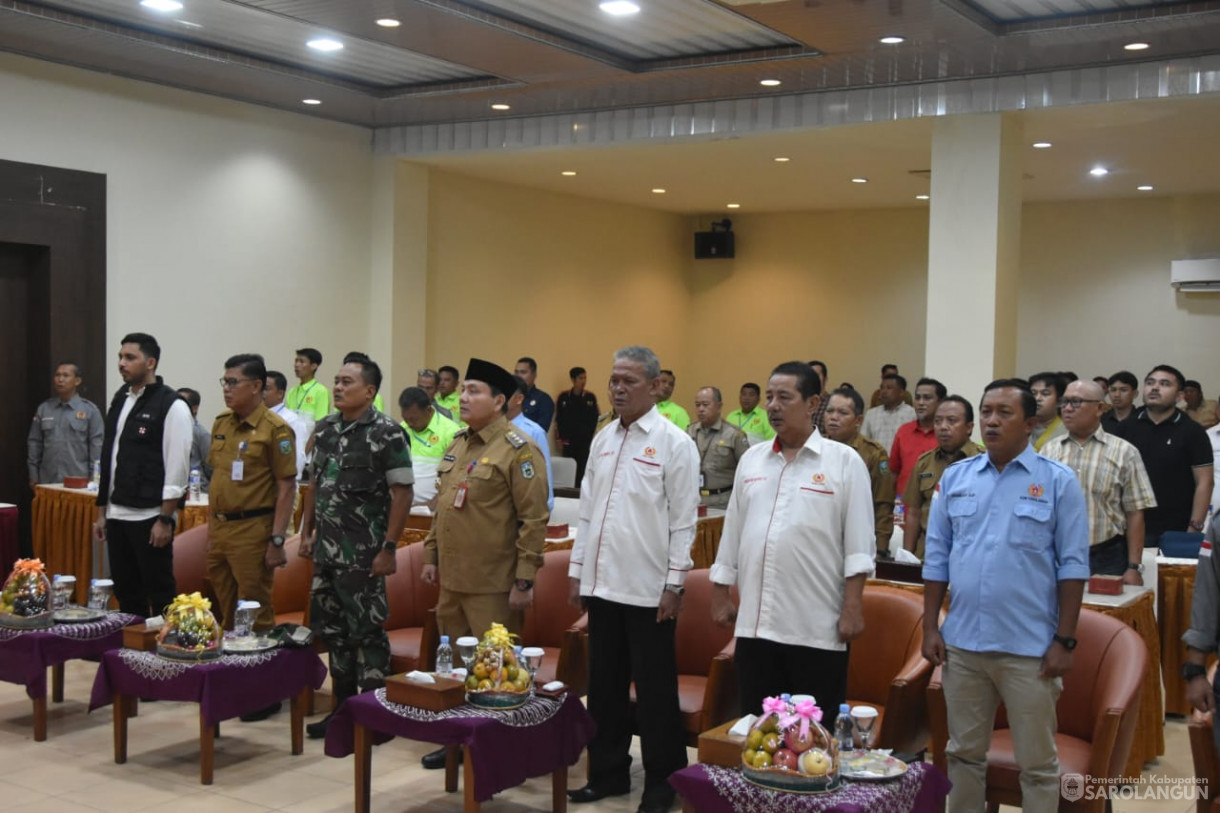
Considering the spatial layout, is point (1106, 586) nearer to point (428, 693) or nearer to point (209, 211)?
point (428, 693)

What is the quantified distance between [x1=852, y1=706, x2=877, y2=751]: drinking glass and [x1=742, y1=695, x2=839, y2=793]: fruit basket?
0.79 feet

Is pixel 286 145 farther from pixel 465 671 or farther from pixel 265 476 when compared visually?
pixel 465 671

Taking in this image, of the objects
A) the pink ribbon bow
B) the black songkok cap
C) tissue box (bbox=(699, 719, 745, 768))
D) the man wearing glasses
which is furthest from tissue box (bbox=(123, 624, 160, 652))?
the man wearing glasses

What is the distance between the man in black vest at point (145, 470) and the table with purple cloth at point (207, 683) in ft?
3.38

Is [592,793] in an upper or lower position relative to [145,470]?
lower

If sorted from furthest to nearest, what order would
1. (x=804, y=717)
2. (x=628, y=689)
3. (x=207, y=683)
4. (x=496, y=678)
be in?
1. (x=207, y=683)
2. (x=628, y=689)
3. (x=496, y=678)
4. (x=804, y=717)

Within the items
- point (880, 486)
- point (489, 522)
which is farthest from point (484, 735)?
point (880, 486)

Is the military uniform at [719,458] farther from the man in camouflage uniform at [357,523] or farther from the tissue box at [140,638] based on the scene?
the tissue box at [140,638]

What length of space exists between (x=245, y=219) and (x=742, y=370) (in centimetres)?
805

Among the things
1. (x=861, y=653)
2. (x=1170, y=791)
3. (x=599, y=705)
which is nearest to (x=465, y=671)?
(x=599, y=705)

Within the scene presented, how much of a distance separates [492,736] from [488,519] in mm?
1042

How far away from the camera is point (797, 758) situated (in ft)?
11.3

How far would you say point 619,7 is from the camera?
27.3 feet

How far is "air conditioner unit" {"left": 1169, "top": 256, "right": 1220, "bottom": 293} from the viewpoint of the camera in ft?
47.4
